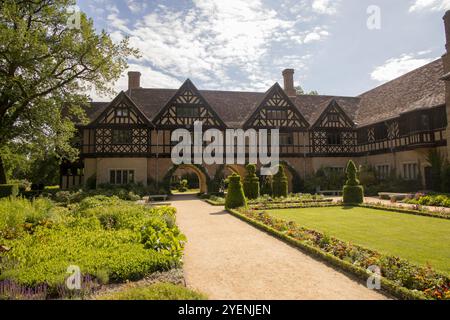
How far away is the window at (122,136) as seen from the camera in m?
26.8

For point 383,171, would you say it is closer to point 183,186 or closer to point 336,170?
point 336,170

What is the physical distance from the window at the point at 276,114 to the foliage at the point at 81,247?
21579 mm

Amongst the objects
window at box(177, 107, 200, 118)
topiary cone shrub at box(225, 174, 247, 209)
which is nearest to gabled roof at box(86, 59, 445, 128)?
window at box(177, 107, 200, 118)

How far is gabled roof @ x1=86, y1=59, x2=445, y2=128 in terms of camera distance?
979 inches

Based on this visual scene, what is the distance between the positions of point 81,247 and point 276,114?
84.1ft

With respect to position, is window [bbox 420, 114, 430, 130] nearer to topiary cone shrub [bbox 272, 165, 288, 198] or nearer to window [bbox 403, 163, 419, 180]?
window [bbox 403, 163, 419, 180]

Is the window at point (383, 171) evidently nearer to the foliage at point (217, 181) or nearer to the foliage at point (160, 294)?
the foliage at point (217, 181)

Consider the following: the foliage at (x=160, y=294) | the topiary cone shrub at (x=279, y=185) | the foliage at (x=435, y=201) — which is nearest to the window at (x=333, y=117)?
the topiary cone shrub at (x=279, y=185)

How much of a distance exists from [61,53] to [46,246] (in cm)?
1401

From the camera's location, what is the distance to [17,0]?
16.7m

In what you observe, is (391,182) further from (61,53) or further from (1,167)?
(1,167)

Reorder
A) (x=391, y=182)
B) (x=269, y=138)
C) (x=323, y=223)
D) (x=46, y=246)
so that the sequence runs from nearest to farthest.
Answer: (x=46, y=246) → (x=323, y=223) → (x=391, y=182) → (x=269, y=138)

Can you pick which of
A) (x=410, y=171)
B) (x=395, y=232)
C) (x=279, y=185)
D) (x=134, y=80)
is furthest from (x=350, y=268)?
(x=134, y=80)
